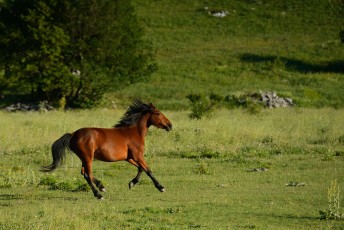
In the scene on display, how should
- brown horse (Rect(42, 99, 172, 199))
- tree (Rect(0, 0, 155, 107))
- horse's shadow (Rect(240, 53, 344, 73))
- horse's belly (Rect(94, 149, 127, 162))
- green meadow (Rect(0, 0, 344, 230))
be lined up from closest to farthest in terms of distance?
green meadow (Rect(0, 0, 344, 230))
brown horse (Rect(42, 99, 172, 199))
horse's belly (Rect(94, 149, 127, 162))
tree (Rect(0, 0, 155, 107))
horse's shadow (Rect(240, 53, 344, 73))

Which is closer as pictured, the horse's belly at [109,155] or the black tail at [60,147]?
the black tail at [60,147]

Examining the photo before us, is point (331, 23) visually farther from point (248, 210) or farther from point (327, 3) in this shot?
point (248, 210)

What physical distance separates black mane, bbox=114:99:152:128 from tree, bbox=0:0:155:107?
85.6 ft

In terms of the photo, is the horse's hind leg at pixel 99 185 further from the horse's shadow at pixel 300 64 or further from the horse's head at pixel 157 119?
the horse's shadow at pixel 300 64

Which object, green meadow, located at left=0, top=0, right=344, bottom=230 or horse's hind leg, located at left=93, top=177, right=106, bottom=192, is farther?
horse's hind leg, located at left=93, top=177, right=106, bottom=192

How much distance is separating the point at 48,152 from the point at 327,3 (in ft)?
240

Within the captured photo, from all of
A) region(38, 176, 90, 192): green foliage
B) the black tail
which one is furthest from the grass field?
the black tail

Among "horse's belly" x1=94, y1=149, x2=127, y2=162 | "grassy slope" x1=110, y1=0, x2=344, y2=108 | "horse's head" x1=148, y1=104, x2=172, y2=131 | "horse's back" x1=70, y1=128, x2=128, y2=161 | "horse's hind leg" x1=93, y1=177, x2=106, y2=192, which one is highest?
"horse's head" x1=148, y1=104, x2=172, y2=131

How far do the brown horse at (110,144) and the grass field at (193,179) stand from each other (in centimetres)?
68

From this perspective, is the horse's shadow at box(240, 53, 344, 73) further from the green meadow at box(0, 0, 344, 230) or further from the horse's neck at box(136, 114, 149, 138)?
the horse's neck at box(136, 114, 149, 138)

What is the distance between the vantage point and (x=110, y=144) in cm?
1559

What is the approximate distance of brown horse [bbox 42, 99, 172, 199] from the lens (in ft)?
50.1

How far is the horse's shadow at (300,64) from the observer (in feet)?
203

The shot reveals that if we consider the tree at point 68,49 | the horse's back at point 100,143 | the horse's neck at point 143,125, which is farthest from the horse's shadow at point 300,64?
the horse's back at point 100,143
